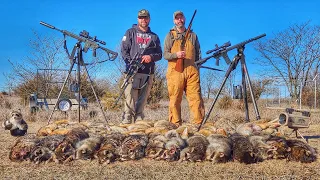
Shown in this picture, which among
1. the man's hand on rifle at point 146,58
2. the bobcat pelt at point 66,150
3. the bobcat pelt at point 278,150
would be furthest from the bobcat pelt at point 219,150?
the man's hand on rifle at point 146,58

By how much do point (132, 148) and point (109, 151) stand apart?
0.92ft

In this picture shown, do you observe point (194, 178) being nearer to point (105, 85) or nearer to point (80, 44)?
point (80, 44)

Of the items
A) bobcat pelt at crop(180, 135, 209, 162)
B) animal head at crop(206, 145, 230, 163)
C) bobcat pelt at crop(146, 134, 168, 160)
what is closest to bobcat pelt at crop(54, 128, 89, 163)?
bobcat pelt at crop(146, 134, 168, 160)

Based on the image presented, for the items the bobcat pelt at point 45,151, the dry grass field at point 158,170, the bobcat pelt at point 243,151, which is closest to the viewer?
the dry grass field at point 158,170

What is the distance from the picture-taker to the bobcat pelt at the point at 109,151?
397 cm

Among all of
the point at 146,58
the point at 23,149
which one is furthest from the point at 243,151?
the point at 146,58

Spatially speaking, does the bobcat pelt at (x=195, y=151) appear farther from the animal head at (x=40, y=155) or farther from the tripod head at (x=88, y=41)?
the tripod head at (x=88, y=41)

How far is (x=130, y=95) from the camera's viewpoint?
6.64 meters

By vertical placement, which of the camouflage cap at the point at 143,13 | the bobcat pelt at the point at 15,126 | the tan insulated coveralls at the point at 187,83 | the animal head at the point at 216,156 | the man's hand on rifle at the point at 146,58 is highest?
the camouflage cap at the point at 143,13

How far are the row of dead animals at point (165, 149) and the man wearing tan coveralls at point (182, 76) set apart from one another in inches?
80.1

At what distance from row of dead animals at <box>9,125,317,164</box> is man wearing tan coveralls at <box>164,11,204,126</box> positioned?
203 centimetres

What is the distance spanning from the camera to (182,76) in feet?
20.5

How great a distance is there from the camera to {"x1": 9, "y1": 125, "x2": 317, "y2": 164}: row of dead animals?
399 centimetres

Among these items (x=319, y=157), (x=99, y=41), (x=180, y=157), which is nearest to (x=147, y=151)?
(x=180, y=157)
